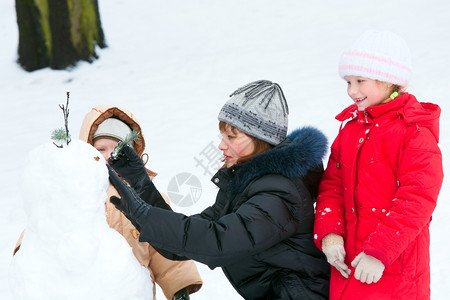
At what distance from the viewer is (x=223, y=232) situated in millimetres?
2232

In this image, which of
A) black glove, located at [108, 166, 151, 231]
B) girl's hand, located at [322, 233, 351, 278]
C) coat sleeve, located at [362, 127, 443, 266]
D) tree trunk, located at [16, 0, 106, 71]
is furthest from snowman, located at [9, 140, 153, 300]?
tree trunk, located at [16, 0, 106, 71]

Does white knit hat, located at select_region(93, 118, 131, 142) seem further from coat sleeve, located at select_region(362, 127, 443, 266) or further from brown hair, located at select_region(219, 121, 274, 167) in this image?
coat sleeve, located at select_region(362, 127, 443, 266)

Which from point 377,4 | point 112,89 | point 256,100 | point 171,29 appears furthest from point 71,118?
point 377,4

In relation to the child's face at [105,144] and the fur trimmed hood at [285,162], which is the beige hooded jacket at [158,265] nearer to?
the child's face at [105,144]

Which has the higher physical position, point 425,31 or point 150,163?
point 425,31

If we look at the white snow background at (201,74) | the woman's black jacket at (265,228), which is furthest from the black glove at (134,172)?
the white snow background at (201,74)

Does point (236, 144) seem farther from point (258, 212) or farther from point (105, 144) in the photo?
point (105, 144)

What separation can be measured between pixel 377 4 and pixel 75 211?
9414mm

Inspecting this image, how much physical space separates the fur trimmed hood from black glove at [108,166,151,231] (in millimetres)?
469

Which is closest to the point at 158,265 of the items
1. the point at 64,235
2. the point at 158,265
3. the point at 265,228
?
the point at 158,265

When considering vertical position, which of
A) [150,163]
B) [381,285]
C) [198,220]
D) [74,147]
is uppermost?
[74,147]

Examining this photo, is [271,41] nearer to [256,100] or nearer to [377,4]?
[377,4]

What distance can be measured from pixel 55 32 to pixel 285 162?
692 cm

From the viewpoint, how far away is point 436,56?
26.6ft
